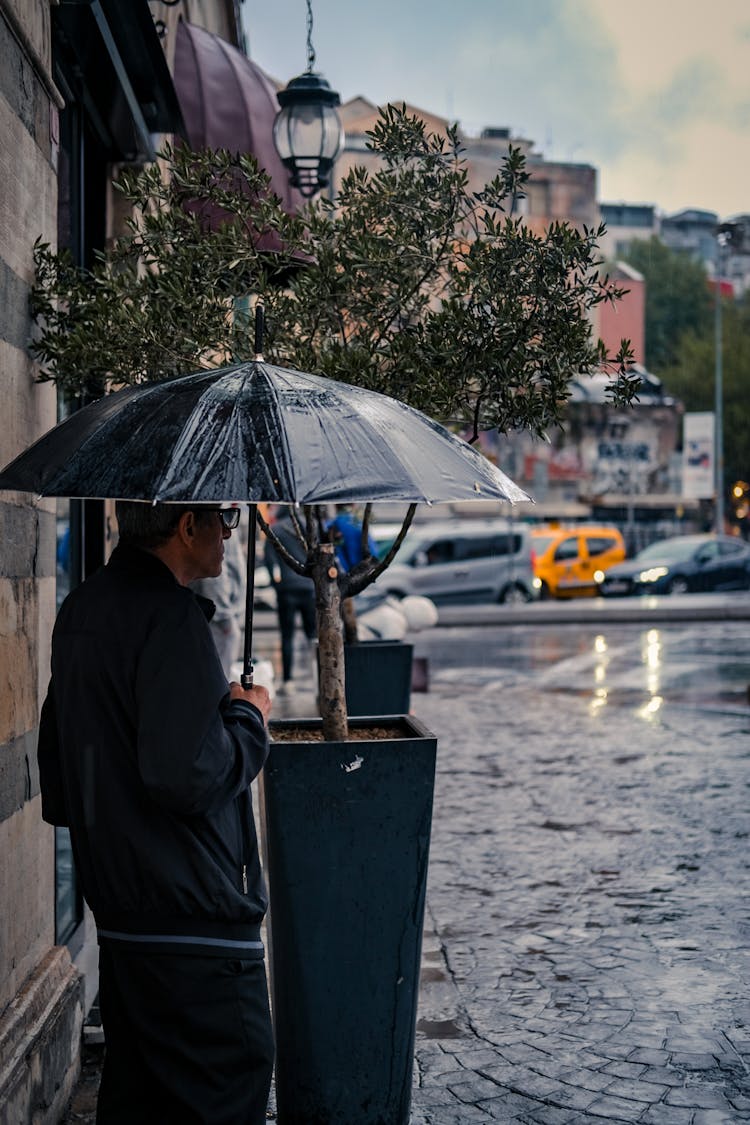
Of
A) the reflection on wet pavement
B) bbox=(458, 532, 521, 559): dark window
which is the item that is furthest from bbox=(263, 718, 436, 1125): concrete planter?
bbox=(458, 532, 521, 559): dark window

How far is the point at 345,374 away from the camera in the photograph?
451 centimetres

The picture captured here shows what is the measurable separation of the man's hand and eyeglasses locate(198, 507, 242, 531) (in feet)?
1.18

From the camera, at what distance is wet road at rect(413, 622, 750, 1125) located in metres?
4.31

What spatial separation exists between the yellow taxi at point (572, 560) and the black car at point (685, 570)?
1.73ft

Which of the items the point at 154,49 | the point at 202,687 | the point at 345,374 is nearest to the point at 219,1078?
the point at 202,687

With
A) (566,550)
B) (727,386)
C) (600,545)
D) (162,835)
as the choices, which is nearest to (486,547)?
(566,550)

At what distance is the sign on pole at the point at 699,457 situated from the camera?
4722cm

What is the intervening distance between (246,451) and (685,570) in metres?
31.0

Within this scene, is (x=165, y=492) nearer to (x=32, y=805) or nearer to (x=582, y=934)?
(x=32, y=805)

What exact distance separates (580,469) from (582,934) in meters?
55.2

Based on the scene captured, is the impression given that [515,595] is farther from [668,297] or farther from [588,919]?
[668,297]

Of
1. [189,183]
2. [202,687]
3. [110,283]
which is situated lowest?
[202,687]

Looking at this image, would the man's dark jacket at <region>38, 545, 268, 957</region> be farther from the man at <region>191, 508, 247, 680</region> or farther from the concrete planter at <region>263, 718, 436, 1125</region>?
the man at <region>191, 508, 247, 680</region>

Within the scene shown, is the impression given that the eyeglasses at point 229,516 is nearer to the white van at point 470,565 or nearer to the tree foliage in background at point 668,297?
the white van at point 470,565
